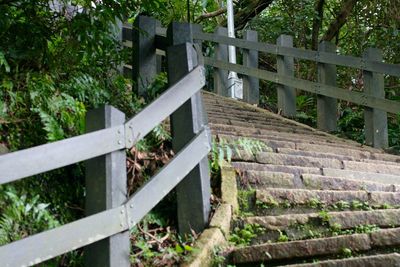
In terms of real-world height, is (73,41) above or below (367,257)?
above

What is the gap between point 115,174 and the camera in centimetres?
275

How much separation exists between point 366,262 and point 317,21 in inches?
355

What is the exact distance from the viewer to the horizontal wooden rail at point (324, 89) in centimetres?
685

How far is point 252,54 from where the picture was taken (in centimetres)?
918

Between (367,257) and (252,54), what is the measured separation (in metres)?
6.36

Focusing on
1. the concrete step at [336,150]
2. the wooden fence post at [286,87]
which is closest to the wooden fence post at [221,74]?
the wooden fence post at [286,87]

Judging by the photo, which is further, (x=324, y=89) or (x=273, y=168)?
(x=324, y=89)

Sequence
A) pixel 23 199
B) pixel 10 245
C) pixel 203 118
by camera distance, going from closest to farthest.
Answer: pixel 10 245 < pixel 23 199 < pixel 203 118

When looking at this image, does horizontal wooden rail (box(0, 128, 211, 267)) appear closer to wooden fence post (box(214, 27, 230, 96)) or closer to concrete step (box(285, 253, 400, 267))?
concrete step (box(285, 253, 400, 267))

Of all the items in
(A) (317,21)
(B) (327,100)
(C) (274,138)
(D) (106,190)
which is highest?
(A) (317,21)

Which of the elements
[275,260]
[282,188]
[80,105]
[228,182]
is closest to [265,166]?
[282,188]

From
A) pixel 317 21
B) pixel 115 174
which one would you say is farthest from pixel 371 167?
pixel 317 21

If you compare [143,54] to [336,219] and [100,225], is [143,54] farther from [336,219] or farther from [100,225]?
[100,225]

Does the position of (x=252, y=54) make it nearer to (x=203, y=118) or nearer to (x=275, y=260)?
(x=203, y=118)
